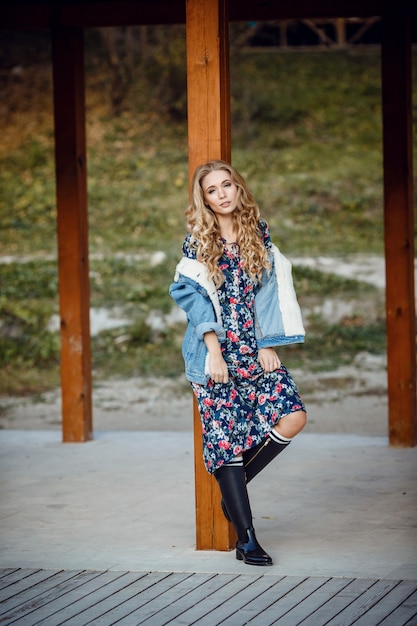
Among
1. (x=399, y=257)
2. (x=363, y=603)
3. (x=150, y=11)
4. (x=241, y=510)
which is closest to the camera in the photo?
(x=363, y=603)

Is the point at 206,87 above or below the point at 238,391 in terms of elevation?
above

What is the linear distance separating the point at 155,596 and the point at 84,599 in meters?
0.27

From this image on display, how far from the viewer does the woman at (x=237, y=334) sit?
4848 mm

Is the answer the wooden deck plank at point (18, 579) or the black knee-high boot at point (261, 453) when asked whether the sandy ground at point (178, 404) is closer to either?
the black knee-high boot at point (261, 453)

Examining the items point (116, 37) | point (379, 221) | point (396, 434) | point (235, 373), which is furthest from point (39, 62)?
point (235, 373)

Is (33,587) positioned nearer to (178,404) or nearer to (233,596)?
(233,596)

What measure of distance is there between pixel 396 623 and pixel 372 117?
1584 centimetres

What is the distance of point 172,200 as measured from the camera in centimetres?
1695

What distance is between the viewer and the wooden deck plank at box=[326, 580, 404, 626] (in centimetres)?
402

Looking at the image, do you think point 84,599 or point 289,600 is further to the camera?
point 84,599

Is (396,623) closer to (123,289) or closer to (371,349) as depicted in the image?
(371,349)

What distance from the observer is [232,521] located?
493 cm

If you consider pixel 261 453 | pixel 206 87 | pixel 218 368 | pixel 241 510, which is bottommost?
pixel 241 510

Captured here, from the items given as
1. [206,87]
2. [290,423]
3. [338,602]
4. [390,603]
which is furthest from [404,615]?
[206,87]
